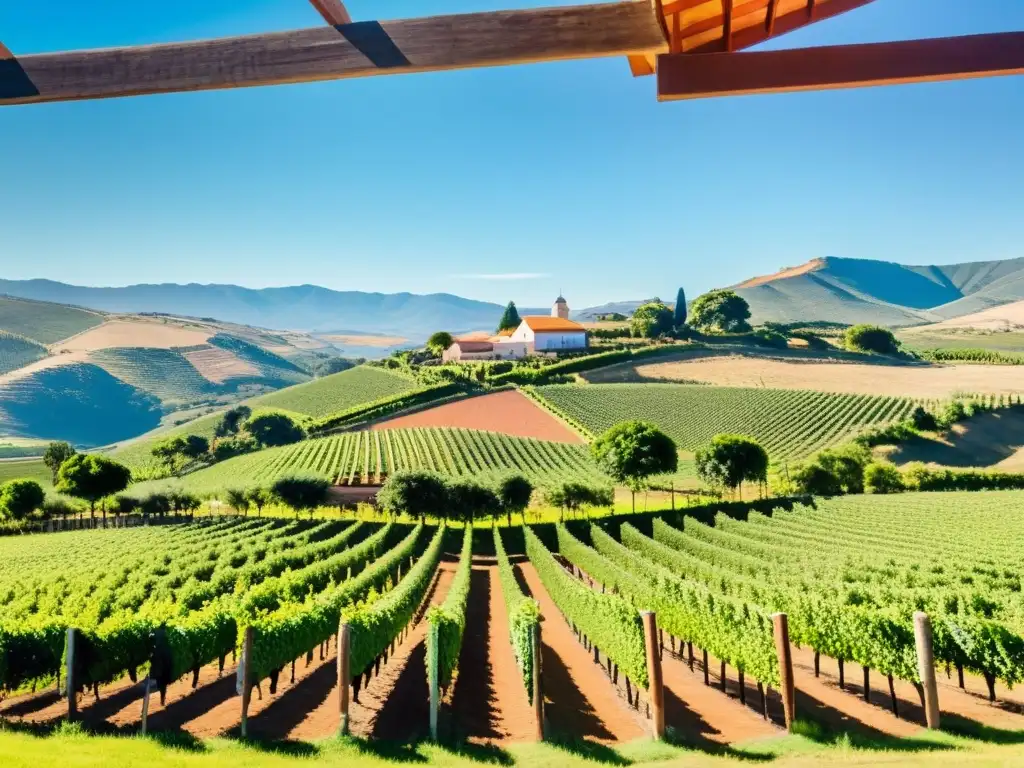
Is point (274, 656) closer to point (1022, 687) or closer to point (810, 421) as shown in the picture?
point (1022, 687)

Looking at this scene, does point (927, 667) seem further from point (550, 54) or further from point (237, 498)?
point (237, 498)

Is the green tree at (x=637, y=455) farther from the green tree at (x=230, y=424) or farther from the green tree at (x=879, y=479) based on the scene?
the green tree at (x=230, y=424)

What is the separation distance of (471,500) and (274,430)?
47.3 m

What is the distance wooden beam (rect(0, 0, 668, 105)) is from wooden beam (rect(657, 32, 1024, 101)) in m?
0.21

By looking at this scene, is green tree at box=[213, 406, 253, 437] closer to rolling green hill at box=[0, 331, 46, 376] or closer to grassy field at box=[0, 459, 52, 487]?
grassy field at box=[0, 459, 52, 487]

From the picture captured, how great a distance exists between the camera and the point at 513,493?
126ft

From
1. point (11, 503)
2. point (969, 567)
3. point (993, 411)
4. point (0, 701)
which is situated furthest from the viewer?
point (993, 411)

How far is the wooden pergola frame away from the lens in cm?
310

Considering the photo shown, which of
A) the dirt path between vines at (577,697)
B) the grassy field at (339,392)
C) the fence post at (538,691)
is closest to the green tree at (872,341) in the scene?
the grassy field at (339,392)

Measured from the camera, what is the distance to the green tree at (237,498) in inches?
1646

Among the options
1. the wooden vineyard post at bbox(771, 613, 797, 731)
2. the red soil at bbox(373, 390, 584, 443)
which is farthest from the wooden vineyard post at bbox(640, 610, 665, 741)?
the red soil at bbox(373, 390, 584, 443)

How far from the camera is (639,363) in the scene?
9075 cm

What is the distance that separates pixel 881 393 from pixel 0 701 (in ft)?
258

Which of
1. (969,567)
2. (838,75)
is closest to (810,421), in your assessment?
(969,567)
